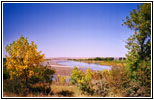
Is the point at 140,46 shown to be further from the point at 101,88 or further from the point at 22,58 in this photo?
the point at 22,58

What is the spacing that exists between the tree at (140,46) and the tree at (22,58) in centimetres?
501

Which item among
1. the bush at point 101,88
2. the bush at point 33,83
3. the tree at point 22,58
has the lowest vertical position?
the bush at point 101,88

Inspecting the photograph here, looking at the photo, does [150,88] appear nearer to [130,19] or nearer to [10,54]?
[130,19]

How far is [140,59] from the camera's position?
8.66m

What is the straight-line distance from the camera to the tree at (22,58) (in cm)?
706

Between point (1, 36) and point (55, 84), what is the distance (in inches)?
184

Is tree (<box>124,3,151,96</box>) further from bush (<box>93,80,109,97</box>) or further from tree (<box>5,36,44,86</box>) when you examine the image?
tree (<box>5,36,44,86</box>)

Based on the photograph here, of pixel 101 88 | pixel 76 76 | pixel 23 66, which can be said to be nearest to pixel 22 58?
pixel 23 66

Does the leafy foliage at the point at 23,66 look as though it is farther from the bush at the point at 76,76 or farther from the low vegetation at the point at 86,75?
the bush at the point at 76,76

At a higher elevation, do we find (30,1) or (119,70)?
(30,1)

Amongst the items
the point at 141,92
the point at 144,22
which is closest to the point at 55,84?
the point at 141,92

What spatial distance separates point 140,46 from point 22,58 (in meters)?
6.32

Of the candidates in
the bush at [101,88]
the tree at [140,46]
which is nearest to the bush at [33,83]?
the bush at [101,88]

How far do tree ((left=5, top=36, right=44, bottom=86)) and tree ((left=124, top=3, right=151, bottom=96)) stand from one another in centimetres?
501
